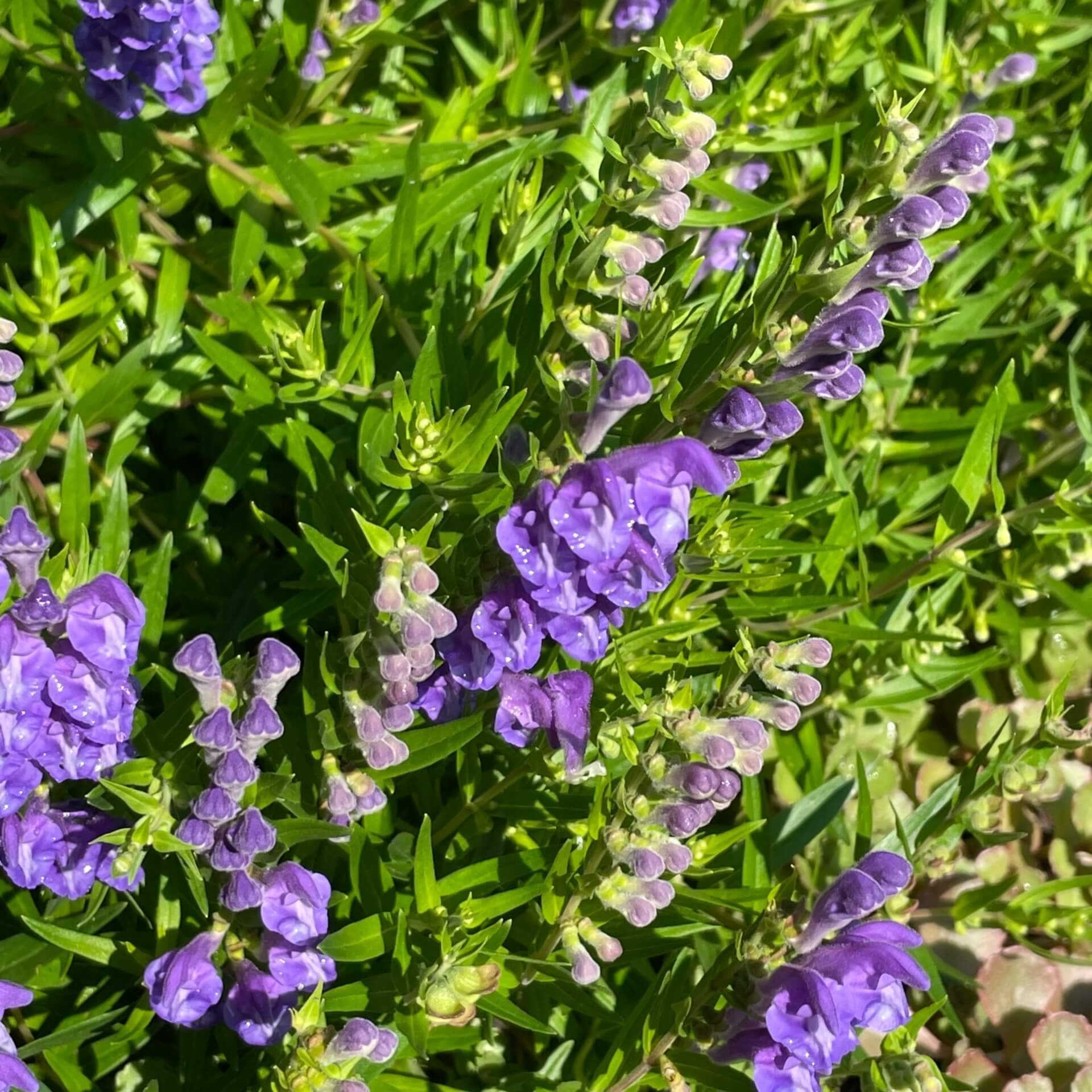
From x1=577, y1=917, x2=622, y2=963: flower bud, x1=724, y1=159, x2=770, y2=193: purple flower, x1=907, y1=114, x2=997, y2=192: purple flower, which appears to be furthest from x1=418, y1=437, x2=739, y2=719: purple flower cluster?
x1=724, y1=159, x2=770, y2=193: purple flower

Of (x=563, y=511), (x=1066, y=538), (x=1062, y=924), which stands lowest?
(x=1062, y=924)

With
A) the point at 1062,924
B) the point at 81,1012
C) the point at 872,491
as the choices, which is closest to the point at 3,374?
the point at 81,1012

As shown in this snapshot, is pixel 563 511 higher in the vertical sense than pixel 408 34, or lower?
lower

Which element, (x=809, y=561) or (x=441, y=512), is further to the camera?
(x=809, y=561)

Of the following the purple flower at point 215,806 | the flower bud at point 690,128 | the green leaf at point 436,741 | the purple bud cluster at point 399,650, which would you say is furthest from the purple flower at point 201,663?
the flower bud at point 690,128

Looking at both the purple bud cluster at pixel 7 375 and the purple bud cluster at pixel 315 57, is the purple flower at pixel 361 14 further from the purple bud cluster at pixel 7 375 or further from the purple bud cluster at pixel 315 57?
the purple bud cluster at pixel 7 375

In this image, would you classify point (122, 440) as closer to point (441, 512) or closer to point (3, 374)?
point (3, 374)

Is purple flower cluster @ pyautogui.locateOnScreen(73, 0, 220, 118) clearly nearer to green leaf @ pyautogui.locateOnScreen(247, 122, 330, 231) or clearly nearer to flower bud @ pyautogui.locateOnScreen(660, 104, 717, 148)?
green leaf @ pyautogui.locateOnScreen(247, 122, 330, 231)
